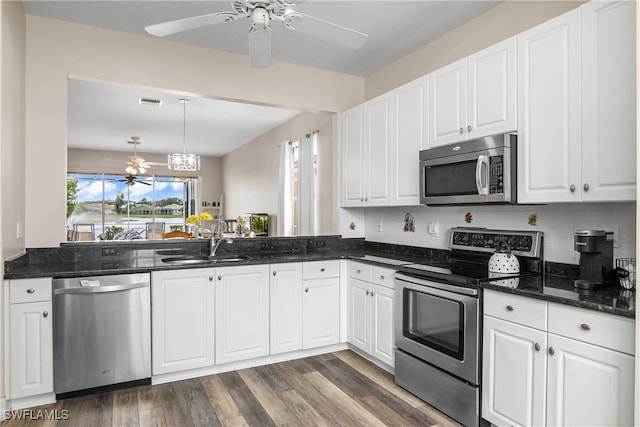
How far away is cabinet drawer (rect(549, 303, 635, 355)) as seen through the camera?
1.62 metres

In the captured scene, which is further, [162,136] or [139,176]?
[139,176]

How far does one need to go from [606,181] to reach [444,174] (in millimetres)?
1042

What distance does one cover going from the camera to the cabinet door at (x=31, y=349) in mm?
2506

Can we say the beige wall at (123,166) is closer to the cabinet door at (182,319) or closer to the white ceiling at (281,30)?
the white ceiling at (281,30)

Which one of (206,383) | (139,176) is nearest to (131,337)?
(206,383)

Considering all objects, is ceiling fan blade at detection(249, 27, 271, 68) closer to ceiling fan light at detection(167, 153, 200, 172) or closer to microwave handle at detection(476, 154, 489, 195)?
microwave handle at detection(476, 154, 489, 195)

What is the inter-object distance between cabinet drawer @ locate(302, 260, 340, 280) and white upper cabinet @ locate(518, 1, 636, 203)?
1.72m

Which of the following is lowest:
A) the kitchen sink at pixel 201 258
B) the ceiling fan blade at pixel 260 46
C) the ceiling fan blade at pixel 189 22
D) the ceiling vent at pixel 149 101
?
the kitchen sink at pixel 201 258

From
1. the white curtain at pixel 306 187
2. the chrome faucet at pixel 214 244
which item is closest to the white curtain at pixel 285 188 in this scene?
the white curtain at pixel 306 187

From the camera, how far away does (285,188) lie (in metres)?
6.17

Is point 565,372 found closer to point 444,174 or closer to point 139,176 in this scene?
point 444,174

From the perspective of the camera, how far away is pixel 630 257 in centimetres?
212

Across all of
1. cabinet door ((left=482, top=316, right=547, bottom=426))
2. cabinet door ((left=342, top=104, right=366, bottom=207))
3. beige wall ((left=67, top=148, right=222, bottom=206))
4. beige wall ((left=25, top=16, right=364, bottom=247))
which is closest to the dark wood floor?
cabinet door ((left=482, top=316, right=547, bottom=426))

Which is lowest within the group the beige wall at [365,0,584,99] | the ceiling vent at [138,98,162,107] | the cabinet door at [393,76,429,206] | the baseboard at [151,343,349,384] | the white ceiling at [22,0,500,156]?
the baseboard at [151,343,349,384]
